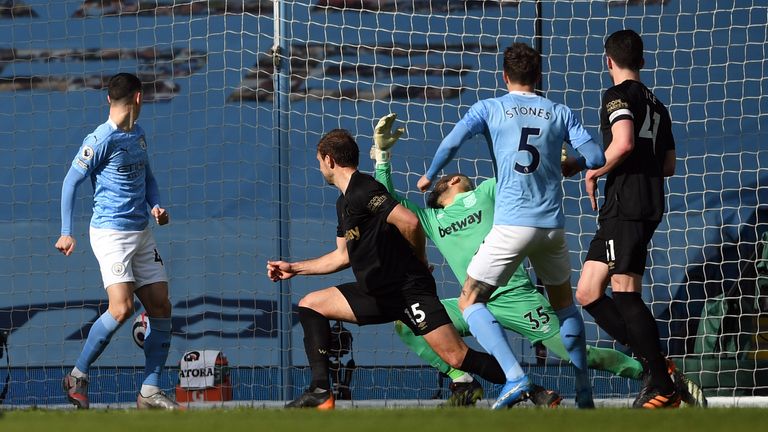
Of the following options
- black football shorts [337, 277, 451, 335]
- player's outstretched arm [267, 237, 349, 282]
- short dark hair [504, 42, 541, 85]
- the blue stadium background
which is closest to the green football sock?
black football shorts [337, 277, 451, 335]

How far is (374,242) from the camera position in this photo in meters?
6.01

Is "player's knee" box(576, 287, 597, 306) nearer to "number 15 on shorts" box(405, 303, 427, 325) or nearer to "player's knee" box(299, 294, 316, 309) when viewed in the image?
"number 15 on shorts" box(405, 303, 427, 325)

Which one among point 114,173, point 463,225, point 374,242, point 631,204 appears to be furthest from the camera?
point 463,225

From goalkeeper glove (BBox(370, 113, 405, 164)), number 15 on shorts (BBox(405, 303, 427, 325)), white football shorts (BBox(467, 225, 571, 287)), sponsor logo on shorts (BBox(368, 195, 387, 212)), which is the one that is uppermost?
goalkeeper glove (BBox(370, 113, 405, 164))

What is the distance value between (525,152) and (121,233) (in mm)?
2394

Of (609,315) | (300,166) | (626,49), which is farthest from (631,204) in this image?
(300,166)

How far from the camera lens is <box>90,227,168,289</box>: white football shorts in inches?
256

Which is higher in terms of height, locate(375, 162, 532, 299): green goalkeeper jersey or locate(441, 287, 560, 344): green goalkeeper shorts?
locate(375, 162, 532, 299): green goalkeeper jersey

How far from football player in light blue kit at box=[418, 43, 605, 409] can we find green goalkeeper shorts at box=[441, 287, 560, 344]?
1180mm

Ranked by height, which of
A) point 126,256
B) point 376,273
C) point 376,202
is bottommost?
point 376,273

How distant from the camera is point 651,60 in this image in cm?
932

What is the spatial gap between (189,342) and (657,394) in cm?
456

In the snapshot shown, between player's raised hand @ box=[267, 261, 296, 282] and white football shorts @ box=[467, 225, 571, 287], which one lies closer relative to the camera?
white football shorts @ box=[467, 225, 571, 287]

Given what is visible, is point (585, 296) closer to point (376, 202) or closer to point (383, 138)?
point (376, 202)
